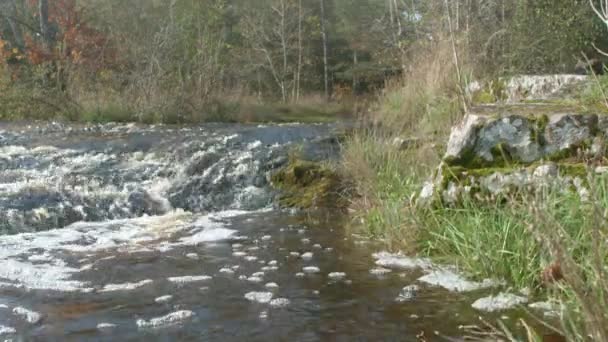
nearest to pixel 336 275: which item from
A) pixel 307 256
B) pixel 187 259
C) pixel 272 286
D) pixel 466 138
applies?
pixel 272 286

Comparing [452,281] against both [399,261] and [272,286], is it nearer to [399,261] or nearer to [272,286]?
[399,261]

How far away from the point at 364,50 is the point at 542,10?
16.4 meters

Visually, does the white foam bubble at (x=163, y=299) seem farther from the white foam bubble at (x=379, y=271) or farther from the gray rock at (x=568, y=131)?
the gray rock at (x=568, y=131)

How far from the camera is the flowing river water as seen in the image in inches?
137

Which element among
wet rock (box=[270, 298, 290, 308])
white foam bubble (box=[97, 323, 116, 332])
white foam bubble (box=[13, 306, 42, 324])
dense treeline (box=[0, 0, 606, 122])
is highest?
dense treeline (box=[0, 0, 606, 122])

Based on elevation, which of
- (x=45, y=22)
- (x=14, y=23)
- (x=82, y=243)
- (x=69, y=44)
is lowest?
(x=82, y=243)

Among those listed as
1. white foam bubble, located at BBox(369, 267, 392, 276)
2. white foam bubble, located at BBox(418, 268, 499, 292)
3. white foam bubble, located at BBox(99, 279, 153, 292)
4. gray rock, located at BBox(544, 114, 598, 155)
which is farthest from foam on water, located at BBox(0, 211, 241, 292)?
gray rock, located at BBox(544, 114, 598, 155)

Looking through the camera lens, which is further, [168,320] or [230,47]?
[230,47]

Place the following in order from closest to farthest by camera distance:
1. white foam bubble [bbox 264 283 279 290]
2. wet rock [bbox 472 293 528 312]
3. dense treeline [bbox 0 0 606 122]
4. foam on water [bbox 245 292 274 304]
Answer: wet rock [bbox 472 293 528 312] < foam on water [bbox 245 292 274 304] < white foam bubble [bbox 264 283 279 290] < dense treeline [bbox 0 0 606 122]

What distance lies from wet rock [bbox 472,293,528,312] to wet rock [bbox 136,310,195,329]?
1.58 m

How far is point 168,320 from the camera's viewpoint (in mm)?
3541

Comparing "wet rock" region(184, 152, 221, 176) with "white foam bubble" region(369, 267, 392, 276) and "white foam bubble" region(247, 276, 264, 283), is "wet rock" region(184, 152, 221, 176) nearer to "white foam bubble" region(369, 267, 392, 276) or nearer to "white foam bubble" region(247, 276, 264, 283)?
"white foam bubble" region(247, 276, 264, 283)

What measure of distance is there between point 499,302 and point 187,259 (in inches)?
94.9

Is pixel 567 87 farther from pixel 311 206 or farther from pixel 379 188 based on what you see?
pixel 311 206
